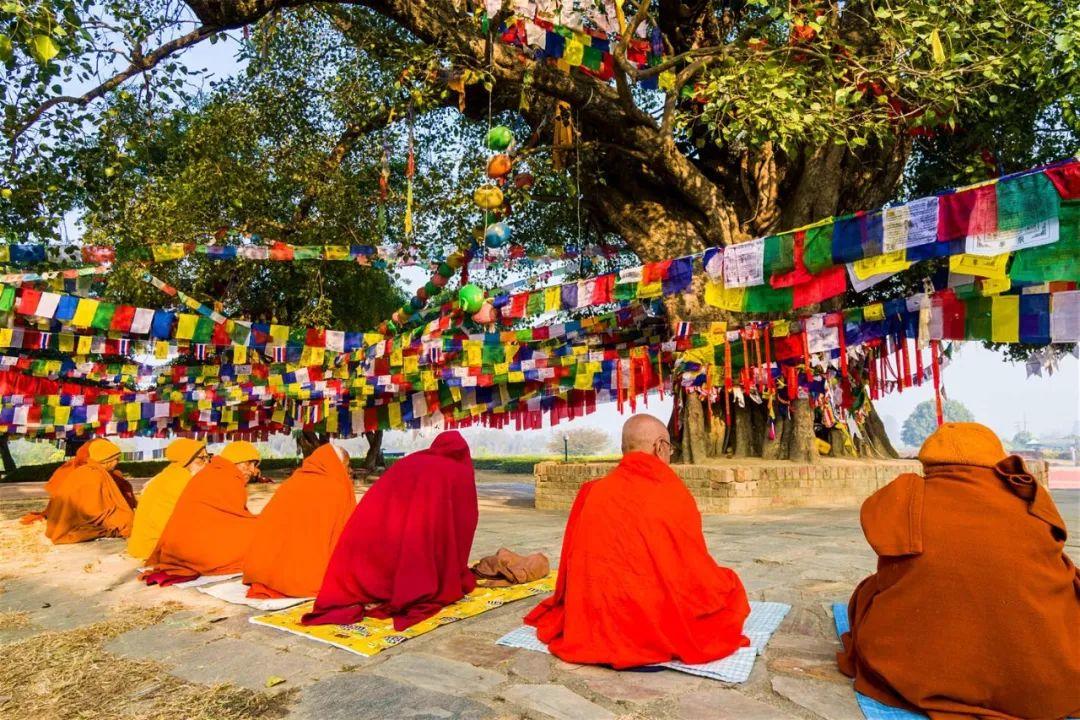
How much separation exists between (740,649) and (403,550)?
7.14 feet

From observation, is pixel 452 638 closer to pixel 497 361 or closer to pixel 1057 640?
pixel 1057 640

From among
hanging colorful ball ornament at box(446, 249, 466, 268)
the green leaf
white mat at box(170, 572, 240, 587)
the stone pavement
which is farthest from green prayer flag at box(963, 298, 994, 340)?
the green leaf

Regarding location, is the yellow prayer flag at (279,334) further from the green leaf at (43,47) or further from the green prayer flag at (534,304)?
the green leaf at (43,47)

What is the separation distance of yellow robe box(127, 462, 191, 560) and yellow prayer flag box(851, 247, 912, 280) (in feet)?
22.5

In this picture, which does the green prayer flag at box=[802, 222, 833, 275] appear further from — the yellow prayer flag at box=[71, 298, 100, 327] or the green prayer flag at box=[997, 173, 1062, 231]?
the yellow prayer flag at box=[71, 298, 100, 327]

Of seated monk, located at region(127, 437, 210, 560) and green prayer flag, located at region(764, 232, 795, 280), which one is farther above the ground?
green prayer flag, located at region(764, 232, 795, 280)

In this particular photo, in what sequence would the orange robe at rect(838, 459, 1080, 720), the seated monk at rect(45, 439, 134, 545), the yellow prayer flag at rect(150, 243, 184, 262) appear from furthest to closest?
the yellow prayer flag at rect(150, 243, 184, 262) → the seated monk at rect(45, 439, 134, 545) → the orange robe at rect(838, 459, 1080, 720)

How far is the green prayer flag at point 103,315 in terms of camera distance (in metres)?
11.8

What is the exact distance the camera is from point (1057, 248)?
5.64m

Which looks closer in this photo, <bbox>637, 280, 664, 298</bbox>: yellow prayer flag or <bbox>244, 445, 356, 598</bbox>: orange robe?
<bbox>244, 445, 356, 598</bbox>: orange robe

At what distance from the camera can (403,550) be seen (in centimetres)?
474

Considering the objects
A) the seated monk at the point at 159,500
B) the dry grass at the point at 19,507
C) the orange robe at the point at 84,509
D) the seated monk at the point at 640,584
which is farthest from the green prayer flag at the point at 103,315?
the seated monk at the point at 640,584

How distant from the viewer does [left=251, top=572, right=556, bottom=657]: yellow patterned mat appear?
419cm

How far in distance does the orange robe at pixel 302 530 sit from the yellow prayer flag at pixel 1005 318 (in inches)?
231
